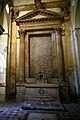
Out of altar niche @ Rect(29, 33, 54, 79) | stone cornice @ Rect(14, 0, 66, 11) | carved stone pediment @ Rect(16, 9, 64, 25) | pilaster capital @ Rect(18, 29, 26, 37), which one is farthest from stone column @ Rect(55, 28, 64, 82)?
pilaster capital @ Rect(18, 29, 26, 37)

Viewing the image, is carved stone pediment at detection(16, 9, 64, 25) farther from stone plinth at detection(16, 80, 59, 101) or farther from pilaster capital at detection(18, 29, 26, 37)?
stone plinth at detection(16, 80, 59, 101)

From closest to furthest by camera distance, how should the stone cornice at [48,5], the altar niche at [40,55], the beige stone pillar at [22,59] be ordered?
1. the beige stone pillar at [22,59]
2. the altar niche at [40,55]
3. the stone cornice at [48,5]

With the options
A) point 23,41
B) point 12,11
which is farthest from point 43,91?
point 12,11

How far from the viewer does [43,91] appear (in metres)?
7.30

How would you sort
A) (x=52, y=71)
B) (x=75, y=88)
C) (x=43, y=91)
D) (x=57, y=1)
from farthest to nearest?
(x=57, y=1) → (x=52, y=71) → (x=75, y=88) → (x=43, y=91)

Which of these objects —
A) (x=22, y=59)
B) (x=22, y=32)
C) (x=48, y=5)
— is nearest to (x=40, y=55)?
(x=22, y=59)

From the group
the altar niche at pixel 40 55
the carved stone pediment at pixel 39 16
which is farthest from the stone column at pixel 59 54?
the carved stone pediment at pixel 39 16

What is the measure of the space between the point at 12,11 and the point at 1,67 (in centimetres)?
457

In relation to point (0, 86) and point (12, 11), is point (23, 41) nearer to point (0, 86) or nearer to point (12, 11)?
point (12, 11)

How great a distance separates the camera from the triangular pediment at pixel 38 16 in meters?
8.60

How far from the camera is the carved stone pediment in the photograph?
28.2ft

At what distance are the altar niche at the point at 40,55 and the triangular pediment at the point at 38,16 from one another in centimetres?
124

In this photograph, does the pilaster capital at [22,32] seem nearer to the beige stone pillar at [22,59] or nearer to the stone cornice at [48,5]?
the beige stone pillar at [22,59]

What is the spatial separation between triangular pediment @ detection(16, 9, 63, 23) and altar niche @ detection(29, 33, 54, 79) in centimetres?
124
